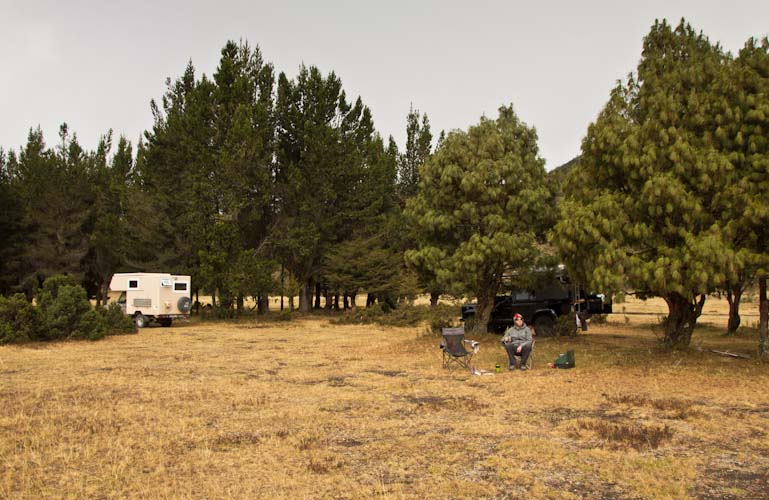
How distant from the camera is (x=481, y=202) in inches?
Answer: 687

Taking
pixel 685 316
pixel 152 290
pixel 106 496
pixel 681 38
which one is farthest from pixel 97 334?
pixel 681 38

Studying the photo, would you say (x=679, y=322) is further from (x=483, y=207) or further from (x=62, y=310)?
(x=62, y=310)

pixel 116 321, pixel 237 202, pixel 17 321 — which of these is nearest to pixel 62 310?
pixel 17 321

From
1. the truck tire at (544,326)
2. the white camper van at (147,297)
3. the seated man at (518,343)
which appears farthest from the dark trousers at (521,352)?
the white camper van at (147,297)

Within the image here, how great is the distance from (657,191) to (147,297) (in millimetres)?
21275

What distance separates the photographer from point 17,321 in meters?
17.8

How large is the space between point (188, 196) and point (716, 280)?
27.8 meters

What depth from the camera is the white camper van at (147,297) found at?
25.2 m

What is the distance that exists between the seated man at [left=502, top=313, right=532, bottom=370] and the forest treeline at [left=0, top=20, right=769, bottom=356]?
167 cm

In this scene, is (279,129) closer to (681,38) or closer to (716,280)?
(681,38)

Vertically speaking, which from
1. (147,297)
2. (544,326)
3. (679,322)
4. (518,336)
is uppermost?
(147,297)

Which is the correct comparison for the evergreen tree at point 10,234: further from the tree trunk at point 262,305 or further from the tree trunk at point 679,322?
the tree trunk at point 679,322

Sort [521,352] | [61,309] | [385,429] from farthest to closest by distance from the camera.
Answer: [61,309] → [521,352] → [385,429]

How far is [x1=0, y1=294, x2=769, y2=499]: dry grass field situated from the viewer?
5.23 meters
